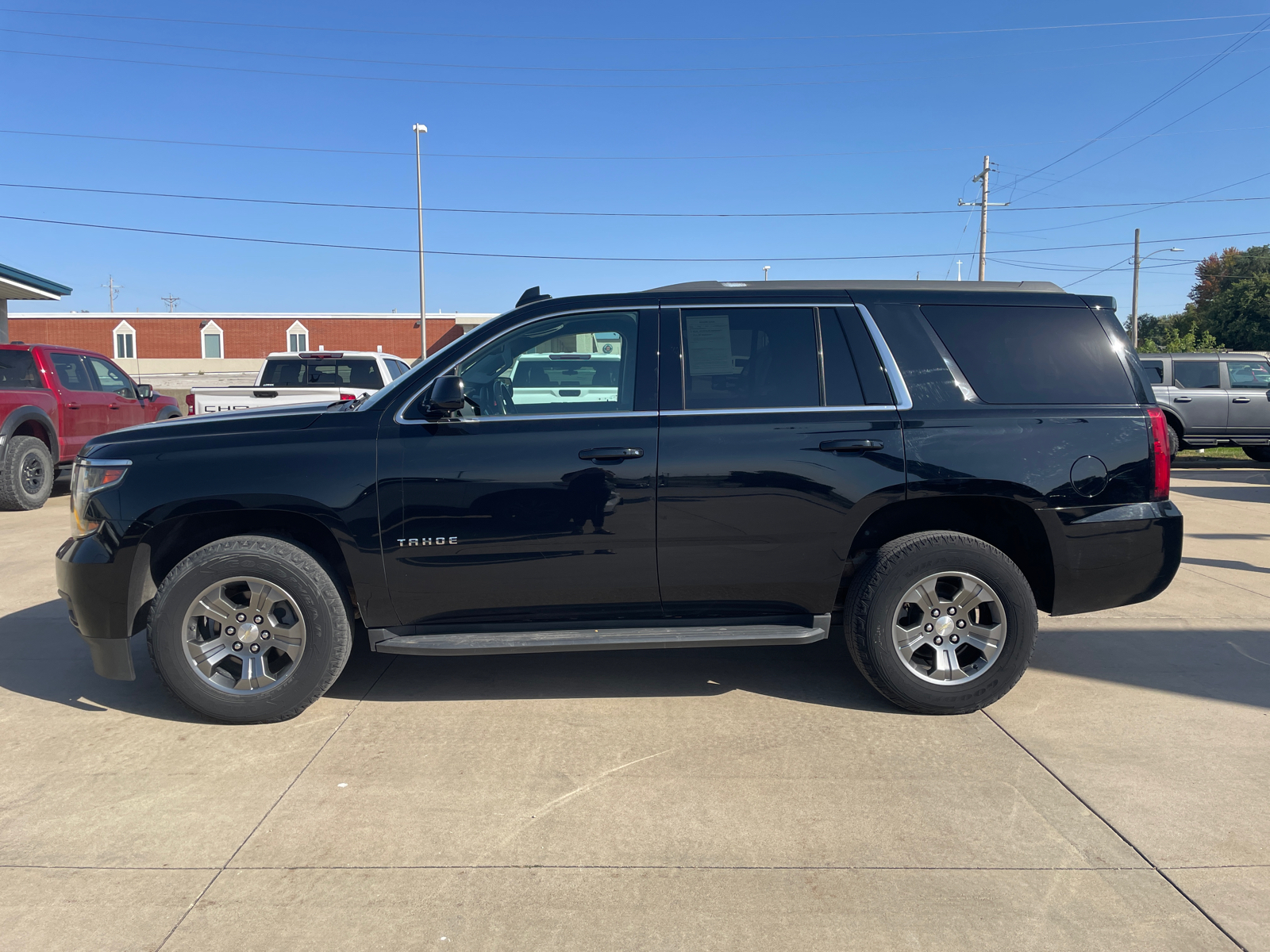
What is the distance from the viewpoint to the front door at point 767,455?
400 cm

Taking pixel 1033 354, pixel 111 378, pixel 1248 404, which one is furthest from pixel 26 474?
pixel 1248 404

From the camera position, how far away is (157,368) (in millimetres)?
56875

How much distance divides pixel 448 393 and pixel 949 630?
253 cm

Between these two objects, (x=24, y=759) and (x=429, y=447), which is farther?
(x=429, y=447)

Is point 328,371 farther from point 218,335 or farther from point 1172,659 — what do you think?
point 218,335

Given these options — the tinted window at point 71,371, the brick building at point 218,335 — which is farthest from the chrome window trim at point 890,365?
the brick building at point 218,335

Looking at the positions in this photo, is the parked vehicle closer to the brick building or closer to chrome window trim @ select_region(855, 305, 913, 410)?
chrome window trim @ select_region(855, 305, 913, 410)

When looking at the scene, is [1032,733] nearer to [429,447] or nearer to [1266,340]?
[429,447]

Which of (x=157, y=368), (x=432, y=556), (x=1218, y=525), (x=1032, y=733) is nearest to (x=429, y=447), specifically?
(x=432, y=556)

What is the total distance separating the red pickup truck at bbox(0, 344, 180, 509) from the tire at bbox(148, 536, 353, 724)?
700 centimetres

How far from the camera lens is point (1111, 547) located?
4141 mm

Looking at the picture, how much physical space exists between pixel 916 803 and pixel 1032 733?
98 centimetres

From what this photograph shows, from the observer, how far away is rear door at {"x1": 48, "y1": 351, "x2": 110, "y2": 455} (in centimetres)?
1124

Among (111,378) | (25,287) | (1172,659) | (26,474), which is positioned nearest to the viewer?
(1172,659)
